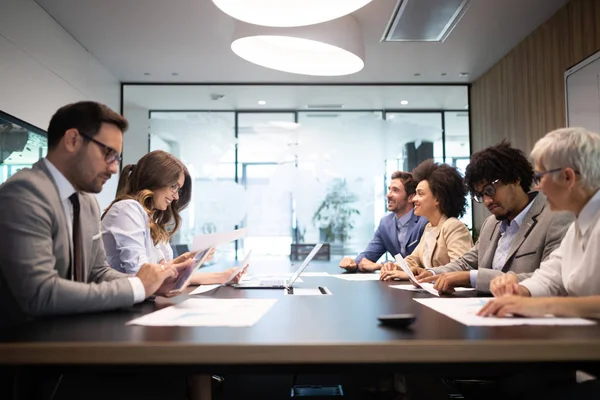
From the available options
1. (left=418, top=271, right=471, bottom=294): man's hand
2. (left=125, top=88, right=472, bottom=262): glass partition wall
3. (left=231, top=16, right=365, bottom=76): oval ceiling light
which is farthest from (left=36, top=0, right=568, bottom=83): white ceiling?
(left=418, top=271, right=471, bottom=294): man's hand

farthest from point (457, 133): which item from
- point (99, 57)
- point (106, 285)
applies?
point (106, 285)

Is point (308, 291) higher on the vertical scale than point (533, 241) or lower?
lower

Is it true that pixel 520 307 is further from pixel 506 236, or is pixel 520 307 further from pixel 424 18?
pixel 424 18

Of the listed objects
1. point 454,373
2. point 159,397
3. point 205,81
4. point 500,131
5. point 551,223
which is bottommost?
point 159,397

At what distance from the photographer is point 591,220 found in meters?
1.56

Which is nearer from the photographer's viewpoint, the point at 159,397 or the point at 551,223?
the point at 159,397

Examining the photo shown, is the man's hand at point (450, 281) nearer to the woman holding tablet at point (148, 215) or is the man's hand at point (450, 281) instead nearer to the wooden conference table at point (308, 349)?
the wooden conference table at point (308, 349)

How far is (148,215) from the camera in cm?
272

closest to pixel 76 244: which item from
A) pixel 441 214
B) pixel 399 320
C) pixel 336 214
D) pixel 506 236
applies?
pixel 399 320

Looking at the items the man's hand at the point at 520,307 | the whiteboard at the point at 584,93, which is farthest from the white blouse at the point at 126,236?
the whiteboard at the point at 584,93

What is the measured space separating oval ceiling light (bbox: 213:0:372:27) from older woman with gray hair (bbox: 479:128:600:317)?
1091mm

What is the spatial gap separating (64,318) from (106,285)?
0.48 feet

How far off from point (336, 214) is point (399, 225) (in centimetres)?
311

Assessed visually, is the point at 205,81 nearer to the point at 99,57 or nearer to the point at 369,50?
the point at 99,57
